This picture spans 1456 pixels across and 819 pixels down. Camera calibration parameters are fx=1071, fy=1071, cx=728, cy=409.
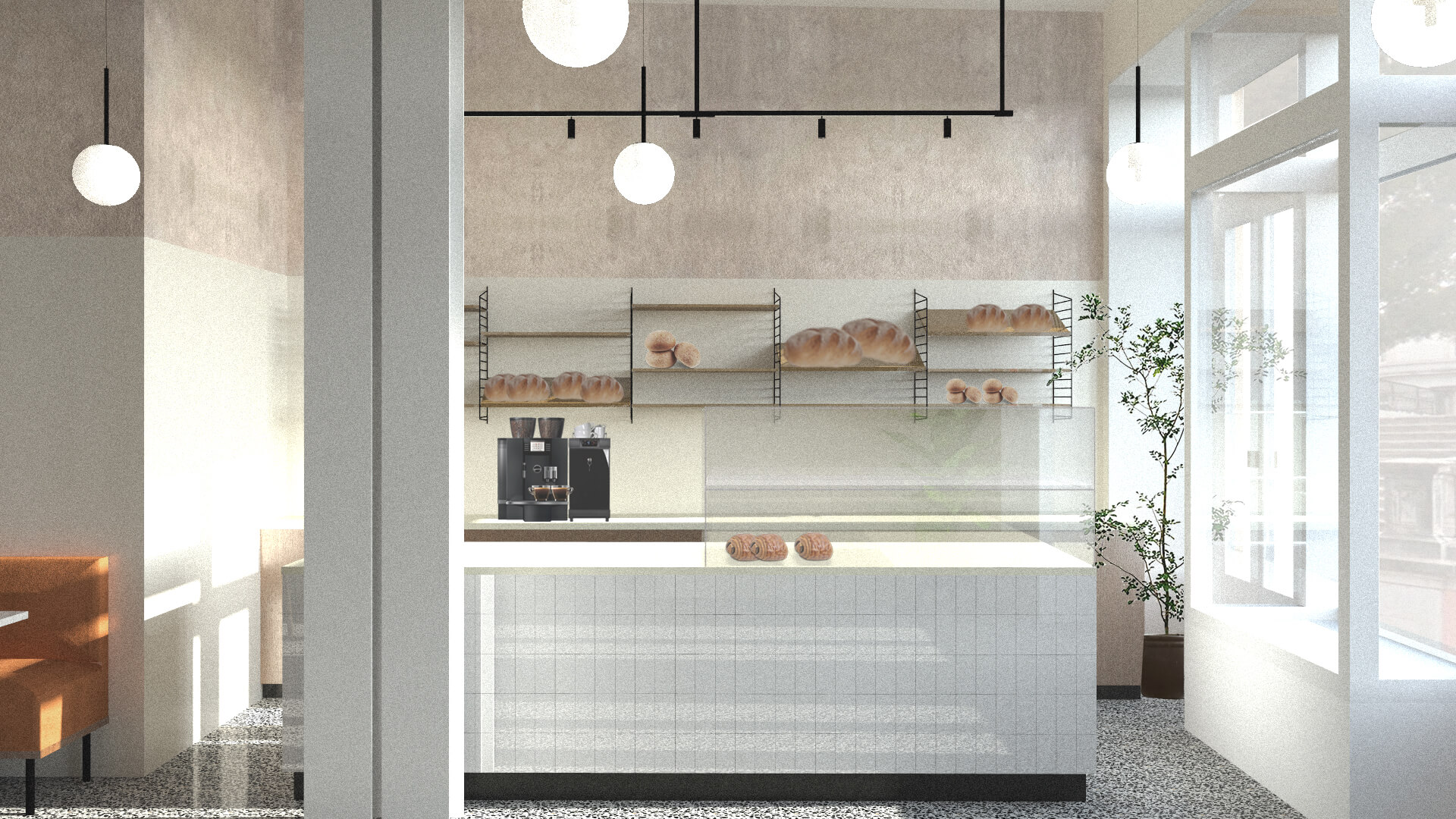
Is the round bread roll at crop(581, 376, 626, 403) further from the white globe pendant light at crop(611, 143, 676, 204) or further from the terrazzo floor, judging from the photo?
the terrazzo floor

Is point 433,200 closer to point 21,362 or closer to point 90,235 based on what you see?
point 90,235

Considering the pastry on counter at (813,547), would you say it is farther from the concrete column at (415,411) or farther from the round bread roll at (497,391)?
the round bread roll at (497,391)

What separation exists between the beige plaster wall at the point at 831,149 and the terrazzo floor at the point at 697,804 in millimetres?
2758

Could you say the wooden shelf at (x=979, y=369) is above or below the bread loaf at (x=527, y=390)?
above

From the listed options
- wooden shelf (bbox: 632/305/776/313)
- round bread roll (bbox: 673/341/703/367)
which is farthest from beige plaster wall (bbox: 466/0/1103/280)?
round bread roll (bbox: 673/341/703/367)

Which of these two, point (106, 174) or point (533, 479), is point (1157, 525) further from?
point (106, 174)

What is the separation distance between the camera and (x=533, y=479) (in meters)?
5.14

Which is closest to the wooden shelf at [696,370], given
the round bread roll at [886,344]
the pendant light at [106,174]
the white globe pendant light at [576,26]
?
the round bread roll at [886,344]

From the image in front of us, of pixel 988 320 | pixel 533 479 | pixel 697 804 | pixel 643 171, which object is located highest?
pixel 643 171

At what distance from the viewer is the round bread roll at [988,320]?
5.52 metres

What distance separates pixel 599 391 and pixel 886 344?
1519 mm

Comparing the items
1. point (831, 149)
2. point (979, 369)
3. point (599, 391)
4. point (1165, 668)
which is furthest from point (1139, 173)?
point (599, 391)

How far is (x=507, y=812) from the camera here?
11.5 feet

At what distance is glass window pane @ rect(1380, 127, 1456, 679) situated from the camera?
3203 millimetres
